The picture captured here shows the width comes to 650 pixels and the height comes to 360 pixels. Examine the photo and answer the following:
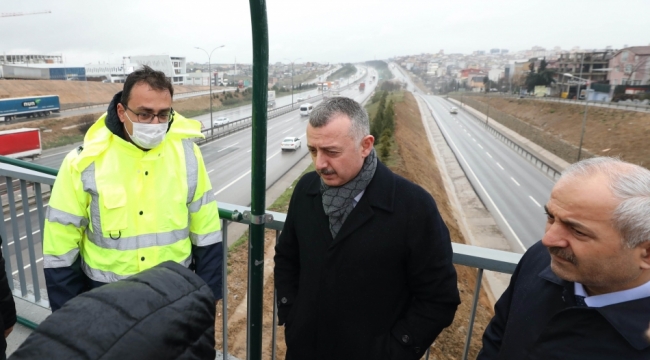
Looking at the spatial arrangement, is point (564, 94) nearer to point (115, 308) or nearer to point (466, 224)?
point (466, 224)

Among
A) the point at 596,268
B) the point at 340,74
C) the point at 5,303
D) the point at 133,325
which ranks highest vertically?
the point at 340,74

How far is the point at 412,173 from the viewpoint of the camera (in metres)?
23.1

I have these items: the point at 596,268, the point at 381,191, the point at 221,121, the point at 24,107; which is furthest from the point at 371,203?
the point at 24,107

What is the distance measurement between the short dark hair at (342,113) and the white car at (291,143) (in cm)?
1882

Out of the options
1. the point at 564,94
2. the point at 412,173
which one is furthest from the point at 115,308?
the point at 564,94

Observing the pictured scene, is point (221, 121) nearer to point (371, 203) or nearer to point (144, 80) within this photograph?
point (144, 80)

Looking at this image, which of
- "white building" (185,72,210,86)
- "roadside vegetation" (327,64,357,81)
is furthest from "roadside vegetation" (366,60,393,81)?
"white building" (185,72,210,86)

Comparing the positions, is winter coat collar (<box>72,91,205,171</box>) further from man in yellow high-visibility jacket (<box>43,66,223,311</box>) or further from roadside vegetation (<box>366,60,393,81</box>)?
roadside vegetation (<box>366,60,393,81</box>)

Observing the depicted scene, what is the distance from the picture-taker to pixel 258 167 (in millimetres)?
1590

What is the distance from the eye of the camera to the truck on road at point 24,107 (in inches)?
330

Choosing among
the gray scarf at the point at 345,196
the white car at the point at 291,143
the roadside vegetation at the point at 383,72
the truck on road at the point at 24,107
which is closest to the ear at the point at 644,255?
the gray scarf at the point at 345,196

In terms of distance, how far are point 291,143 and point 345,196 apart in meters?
19.1

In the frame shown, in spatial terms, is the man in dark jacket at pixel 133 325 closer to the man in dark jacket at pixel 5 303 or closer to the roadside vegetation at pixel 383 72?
the man in dark jacket at pixel 5 303

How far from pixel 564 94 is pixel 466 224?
1346 inches
